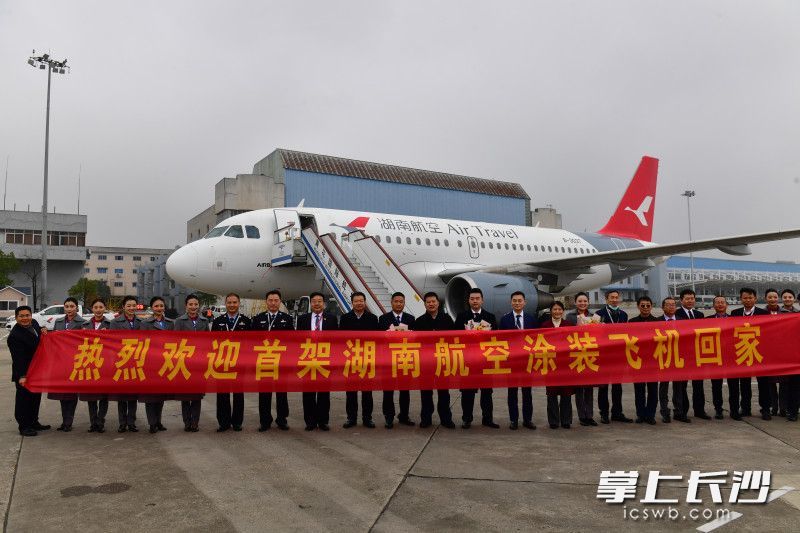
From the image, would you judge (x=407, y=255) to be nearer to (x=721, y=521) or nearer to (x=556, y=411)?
(x=556, y=411)

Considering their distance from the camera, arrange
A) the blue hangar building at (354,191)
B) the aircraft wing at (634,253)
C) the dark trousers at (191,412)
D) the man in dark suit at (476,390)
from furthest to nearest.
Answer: the blue hangar building at (354,191), the aircraft wing at (634,253), the man in dark suit at (476,390), the dark trousers at (191,412)

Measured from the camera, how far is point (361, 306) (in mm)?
7305

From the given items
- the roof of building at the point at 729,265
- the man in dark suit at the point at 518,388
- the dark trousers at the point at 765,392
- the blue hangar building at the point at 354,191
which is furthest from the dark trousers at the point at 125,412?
the roof of building at the point at 729,265

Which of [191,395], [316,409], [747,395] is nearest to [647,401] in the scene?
[747,395]

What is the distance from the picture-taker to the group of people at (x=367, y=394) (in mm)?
6609

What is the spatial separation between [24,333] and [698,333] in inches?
333

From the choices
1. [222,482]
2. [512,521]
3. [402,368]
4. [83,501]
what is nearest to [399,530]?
[512,521]

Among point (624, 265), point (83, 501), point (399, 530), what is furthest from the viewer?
point (624, 265)

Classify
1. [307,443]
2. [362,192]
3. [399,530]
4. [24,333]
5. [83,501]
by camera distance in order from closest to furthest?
1. [399,530]
2. [83,501]
3. [307,443]
4. [24,333]
5. [362,192]

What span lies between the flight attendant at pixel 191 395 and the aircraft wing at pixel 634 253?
1010cm

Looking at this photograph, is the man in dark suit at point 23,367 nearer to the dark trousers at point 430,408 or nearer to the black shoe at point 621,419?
the dark trousers at point 430,408

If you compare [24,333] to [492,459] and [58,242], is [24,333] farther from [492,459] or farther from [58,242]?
[58,242]

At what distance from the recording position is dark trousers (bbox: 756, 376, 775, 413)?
712 centimetres

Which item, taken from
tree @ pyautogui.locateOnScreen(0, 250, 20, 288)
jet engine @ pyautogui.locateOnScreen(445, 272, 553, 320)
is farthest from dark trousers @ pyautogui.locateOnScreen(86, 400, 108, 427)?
tree @ pyautogui.locateOnScreen(0, 250, 20, 288)
